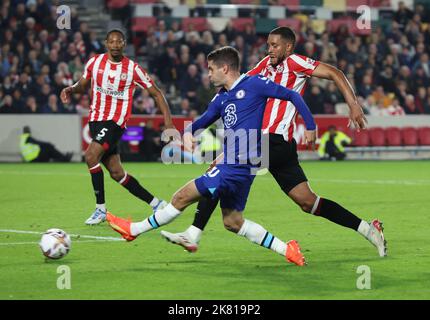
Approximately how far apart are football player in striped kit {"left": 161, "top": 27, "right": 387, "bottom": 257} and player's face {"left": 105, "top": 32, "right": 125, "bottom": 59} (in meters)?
3.33

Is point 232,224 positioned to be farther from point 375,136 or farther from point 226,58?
point 375,136

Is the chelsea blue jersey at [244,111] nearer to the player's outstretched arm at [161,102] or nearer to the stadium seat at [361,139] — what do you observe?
the player's outstretched arm at [161,102]

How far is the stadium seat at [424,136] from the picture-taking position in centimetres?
2734

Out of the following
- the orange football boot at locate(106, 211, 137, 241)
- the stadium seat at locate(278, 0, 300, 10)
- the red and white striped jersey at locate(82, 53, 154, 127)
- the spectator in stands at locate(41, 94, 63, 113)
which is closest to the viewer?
Answer: the orange football boot at locate(106, 211, 137, 241)

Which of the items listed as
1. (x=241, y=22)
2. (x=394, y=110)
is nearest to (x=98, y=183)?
(x=394, y=110)

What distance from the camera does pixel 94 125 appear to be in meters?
12.2

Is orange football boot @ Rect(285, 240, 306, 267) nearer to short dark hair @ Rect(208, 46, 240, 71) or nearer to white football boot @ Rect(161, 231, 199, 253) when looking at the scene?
white football boot @ Rect(161, 231, 199, 253)

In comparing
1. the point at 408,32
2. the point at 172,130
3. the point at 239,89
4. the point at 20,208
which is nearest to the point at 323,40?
the point at 408,32

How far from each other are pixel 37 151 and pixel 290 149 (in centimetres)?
1619

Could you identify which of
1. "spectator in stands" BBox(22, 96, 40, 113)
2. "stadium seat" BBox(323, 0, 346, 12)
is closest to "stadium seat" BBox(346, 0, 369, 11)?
"stadium seat" BBox(323, 0, 346, 12)

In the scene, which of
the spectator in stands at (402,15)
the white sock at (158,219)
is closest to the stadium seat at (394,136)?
the spectator in stands at (402,15)

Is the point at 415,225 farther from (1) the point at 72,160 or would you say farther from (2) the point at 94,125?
(1) the point at 72,160

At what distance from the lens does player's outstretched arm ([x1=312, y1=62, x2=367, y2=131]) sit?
8359 mm

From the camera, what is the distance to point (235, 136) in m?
8.09
